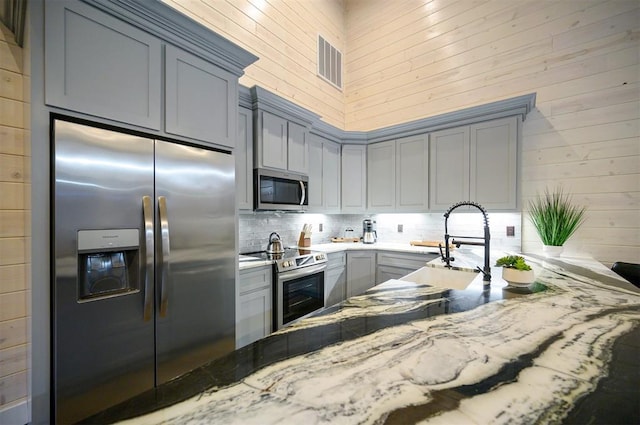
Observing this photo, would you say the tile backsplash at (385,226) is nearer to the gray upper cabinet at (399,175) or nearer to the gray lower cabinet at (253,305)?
the gray upper cabinet at (399,175)

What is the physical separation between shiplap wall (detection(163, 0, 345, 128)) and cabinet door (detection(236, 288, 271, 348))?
2370mm

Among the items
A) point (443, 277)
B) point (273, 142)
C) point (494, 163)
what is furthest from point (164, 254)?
point (494, 163)

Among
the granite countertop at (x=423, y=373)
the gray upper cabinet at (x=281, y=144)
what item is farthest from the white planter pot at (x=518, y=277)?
the gray upper cabinet at (x=281, y=144)

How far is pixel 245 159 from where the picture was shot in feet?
8.67

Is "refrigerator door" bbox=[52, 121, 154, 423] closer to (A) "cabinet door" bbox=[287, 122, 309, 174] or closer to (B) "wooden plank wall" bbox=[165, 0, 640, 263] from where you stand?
(A) "cabinet door" bbox=[287, 122, 309, 174]

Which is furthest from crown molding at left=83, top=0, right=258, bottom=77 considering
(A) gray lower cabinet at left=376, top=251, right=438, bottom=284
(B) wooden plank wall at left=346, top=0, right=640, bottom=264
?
(B) wooden plank wall at left=346, top=0, right=640, bottom=264

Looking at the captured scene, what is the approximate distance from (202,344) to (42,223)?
1168 millimetres

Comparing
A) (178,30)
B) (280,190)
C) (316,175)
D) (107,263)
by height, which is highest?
(178,30)

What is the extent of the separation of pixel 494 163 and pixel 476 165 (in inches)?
6.8

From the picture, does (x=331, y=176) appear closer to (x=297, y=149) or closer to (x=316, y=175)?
(x=316, y=175)

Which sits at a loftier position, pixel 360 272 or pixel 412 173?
pixel 412 173

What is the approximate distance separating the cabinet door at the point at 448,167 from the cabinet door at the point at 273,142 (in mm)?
1846

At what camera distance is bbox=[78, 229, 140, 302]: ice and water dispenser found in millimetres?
1387

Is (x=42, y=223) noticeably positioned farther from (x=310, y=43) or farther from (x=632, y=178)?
(x=632, y=178)
